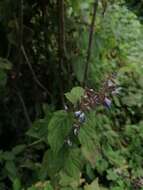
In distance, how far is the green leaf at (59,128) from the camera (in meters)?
1.85

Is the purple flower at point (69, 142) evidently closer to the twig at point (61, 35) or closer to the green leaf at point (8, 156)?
the green leaf at point (8, 156)

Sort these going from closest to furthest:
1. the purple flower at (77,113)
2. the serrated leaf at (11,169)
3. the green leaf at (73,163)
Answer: the purple flower at (77,113), the green leaf at (73,163), the serrated leaf at (11,169)

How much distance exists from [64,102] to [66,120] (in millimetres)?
920

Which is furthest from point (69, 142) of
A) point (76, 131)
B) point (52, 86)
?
point (52, 86)

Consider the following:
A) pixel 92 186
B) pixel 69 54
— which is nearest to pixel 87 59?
pixel 69 54

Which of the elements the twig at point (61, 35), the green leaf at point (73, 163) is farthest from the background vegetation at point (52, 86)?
the green leaf at point (73, 163)

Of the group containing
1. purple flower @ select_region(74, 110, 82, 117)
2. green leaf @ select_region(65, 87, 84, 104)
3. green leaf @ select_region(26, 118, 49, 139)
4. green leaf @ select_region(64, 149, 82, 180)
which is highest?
green leaf @ select_region(65, 87, 84, 104)

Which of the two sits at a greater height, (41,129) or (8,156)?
(41,129)

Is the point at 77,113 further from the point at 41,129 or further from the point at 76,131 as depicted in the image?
the point at 41,129

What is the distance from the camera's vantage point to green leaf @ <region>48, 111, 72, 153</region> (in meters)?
1.85

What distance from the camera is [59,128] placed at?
1.86 metres

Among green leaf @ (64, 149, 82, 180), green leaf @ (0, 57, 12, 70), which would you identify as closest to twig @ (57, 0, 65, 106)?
green leaf @ (0, 57, 12, 70)

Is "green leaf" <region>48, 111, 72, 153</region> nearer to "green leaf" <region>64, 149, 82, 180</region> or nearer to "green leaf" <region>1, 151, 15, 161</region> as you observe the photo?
"green leaf" <region>64, 149, 82, 180</region>

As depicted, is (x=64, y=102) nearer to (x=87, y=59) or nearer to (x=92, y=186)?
(x=87, y=59)
